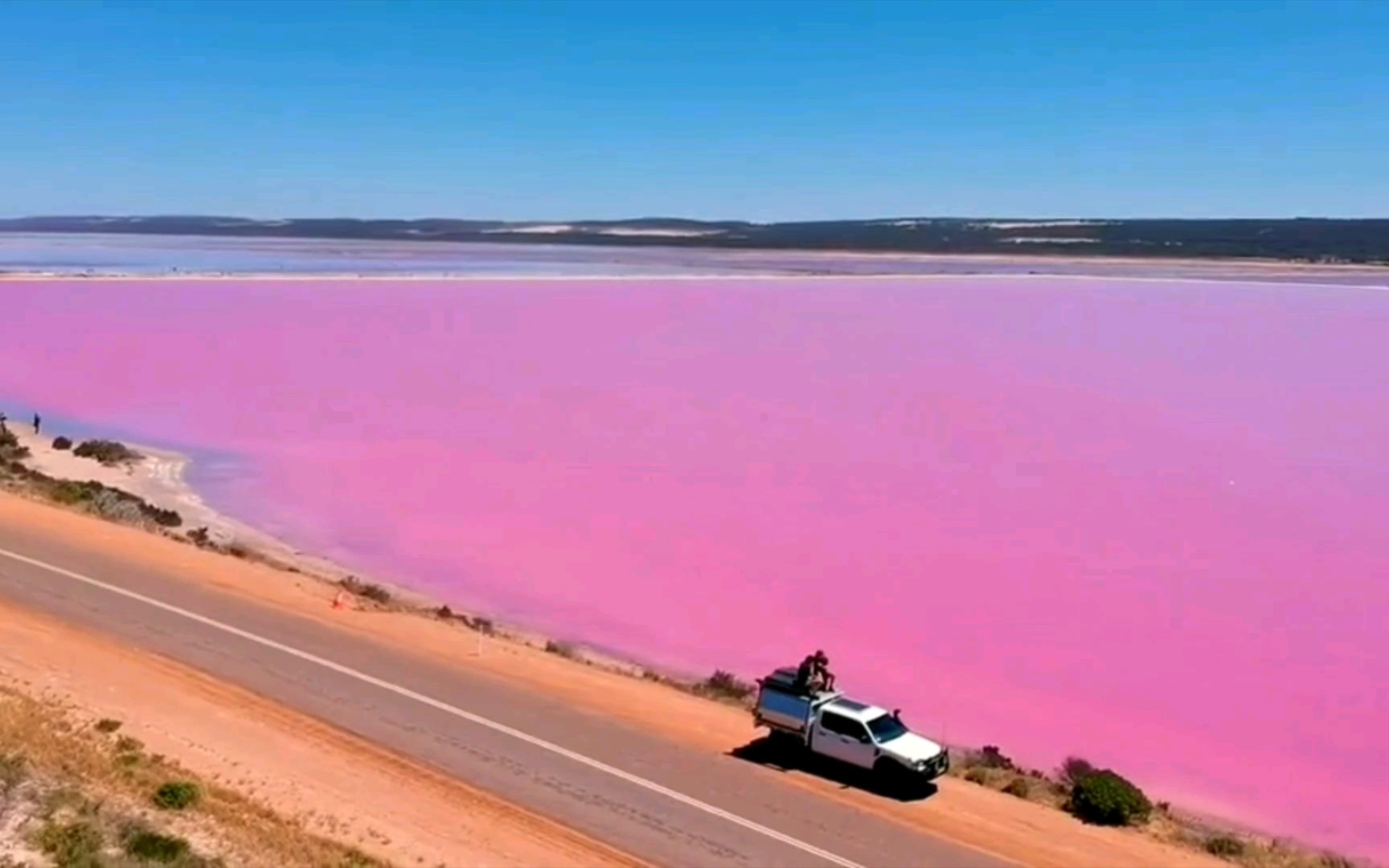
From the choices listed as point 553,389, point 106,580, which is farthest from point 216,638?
point 553,389

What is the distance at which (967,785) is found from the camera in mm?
17312

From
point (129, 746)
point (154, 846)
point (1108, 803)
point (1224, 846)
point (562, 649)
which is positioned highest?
point (154, 846)

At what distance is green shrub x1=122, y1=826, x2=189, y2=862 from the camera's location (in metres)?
12.3

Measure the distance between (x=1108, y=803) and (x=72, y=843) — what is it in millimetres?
11462

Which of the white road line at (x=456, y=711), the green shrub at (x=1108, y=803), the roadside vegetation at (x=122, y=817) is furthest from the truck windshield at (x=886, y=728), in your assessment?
the roadside vegetation at (x=122, y=817)

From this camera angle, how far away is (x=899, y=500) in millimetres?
33250

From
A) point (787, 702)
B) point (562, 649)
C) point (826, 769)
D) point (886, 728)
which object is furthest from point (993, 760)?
point (562, 649)

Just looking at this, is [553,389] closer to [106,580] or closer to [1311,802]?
[106,580]

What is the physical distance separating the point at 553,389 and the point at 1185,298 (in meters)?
67.2

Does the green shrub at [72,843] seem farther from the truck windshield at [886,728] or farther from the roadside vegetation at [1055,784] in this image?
the truck windshield at [886,728]

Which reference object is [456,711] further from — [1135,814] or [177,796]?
[1135,814]

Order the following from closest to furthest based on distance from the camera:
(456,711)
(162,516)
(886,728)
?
(886,728) → (456,711) → (162,516)

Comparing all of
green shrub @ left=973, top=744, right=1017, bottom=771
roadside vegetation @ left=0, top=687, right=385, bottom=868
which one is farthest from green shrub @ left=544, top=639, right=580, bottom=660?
roadside vegetation @ left=0, top=687, right=385, bottom=868

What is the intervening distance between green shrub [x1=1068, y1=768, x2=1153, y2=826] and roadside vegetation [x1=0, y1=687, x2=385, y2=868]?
27.9 ft
